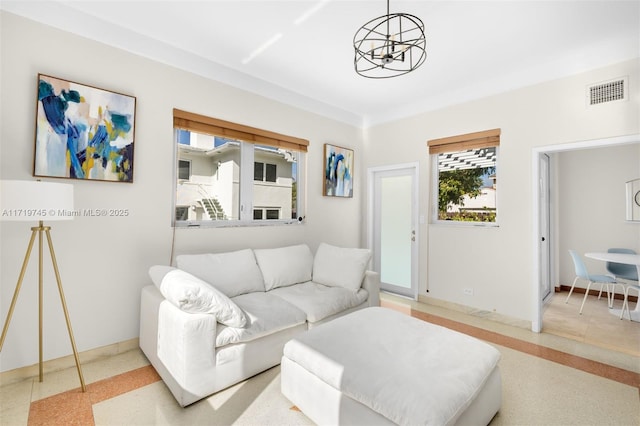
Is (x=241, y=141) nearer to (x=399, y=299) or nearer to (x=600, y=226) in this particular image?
(x=399, y=299)

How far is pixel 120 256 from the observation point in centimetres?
259

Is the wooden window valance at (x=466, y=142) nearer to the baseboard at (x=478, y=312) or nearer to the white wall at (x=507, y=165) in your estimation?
the white wall at (x=507, y=165)

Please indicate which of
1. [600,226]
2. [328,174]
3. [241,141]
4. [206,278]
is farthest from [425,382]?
[600,226]

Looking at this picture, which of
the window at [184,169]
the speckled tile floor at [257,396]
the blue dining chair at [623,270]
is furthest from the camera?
the blue dining chair at [623,270]

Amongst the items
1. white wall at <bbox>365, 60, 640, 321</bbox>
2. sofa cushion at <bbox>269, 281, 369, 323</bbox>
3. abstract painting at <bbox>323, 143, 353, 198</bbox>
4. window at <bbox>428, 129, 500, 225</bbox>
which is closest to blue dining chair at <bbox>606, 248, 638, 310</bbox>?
white wall at <bbox>365, 60, 640, 321</bbox>

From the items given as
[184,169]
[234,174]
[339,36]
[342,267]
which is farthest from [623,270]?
[184,169]

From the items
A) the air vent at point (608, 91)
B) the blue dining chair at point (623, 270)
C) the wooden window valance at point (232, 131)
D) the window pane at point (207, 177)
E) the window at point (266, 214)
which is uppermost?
the air vent at point (608, 91)

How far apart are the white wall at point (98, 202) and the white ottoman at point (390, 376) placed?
1.67 m

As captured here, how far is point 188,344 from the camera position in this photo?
1.86m

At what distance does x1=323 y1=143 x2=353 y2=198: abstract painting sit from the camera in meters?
4.34

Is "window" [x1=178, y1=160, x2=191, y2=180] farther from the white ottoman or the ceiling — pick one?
the white ottoman

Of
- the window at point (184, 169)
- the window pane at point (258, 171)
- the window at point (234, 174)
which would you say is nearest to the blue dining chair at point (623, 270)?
the window at point (234, 174)

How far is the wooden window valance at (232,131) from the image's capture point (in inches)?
116

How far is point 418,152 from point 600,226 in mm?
3131
